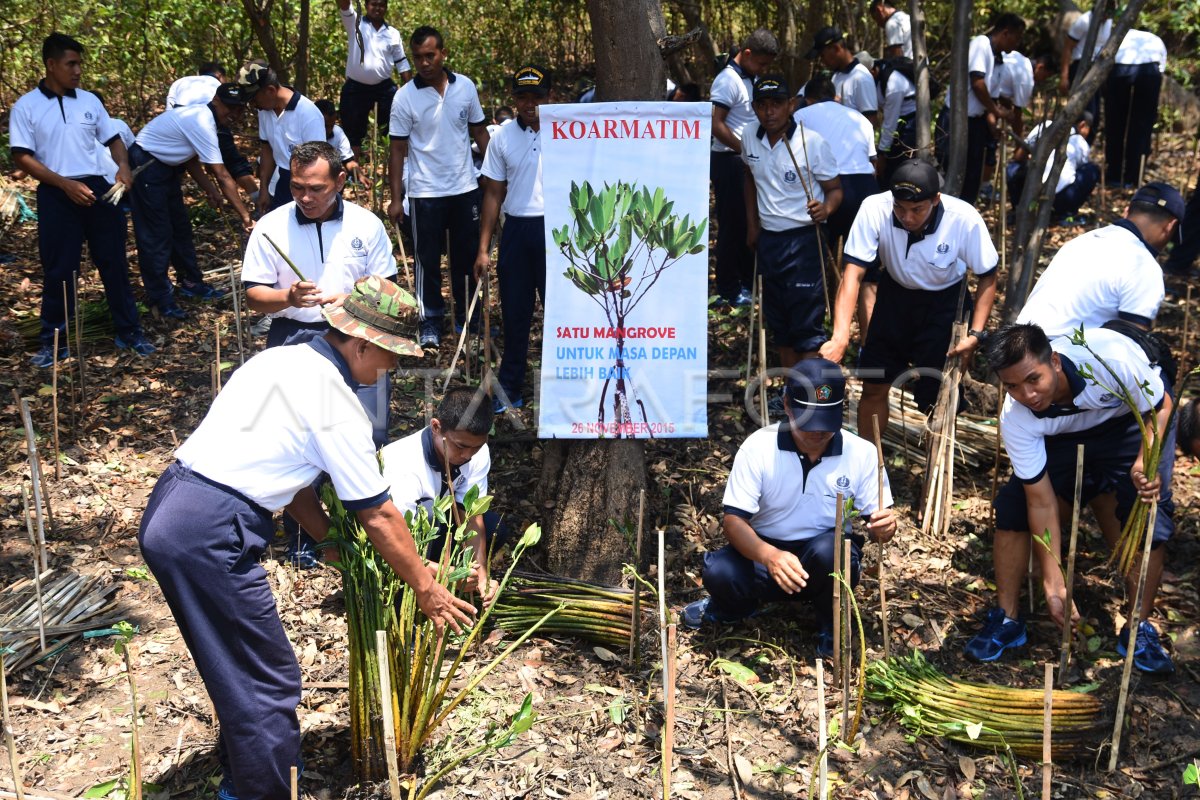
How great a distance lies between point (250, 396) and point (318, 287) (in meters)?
1.63

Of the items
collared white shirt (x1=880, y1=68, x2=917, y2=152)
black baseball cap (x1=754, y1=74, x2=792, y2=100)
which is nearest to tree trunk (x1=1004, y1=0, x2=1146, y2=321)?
black baseball cap (x1=754, y1=74, x2=792, y2=100)

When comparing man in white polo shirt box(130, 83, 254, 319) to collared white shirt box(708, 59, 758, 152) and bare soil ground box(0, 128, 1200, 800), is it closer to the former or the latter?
bare soil ground box(0, 128, 1200, 800)

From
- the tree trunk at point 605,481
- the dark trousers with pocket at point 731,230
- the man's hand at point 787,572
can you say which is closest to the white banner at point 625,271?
the tree trunk at point 605,481

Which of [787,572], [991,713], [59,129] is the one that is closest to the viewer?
[991,713]

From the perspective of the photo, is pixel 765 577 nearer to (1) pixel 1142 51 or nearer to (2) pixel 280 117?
(2) pixel 280 117

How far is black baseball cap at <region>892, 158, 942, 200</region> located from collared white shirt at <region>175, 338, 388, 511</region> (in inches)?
111

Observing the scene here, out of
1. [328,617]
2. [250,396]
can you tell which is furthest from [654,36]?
[328,617]

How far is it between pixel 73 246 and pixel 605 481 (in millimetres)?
3974

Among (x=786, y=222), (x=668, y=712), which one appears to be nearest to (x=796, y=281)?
(x=786, y=222)

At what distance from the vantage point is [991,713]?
374 cm

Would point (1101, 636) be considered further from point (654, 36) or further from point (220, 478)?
point (220, 478)

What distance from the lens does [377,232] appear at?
15.6ft

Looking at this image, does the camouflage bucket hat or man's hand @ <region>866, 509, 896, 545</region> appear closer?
the camouflage bucket hat

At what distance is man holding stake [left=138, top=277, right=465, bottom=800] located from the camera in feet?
10.0
